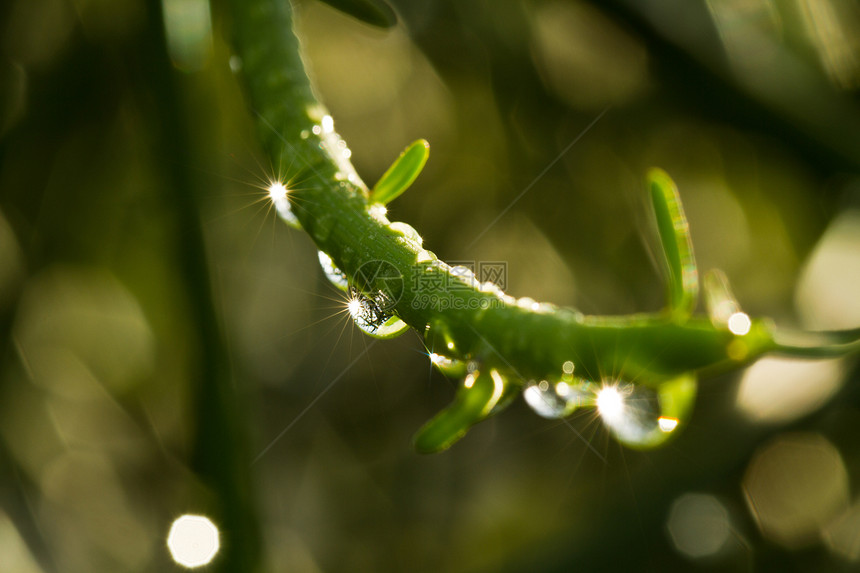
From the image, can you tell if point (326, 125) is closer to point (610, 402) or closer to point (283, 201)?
point (283, 201)

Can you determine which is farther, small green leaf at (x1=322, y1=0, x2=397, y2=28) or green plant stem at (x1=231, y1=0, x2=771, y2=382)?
small green leaf at (x1=322, y1=0, x2=397, y2=28)

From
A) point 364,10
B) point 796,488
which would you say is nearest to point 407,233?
point 364,10

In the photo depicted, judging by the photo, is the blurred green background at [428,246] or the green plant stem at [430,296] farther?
the blurred green background at [428,246]

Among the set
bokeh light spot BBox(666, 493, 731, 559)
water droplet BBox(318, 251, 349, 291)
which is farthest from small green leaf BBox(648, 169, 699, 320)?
bokeh light spot BBox(666, 493, 731, 559)

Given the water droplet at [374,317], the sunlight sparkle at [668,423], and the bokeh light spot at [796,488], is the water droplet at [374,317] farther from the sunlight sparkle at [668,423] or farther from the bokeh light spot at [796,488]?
the bokeh light spot at [796,488]

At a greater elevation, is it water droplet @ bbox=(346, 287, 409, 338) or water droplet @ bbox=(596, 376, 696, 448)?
water droplet @ bbox=(346, 287, 409, 338)

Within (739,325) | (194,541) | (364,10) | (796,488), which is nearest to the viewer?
(739,325)

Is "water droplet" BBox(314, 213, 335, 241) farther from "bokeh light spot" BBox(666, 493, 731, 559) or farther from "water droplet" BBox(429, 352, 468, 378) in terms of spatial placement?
"bokeh light spot" BBox(666, 493, 731, 559)

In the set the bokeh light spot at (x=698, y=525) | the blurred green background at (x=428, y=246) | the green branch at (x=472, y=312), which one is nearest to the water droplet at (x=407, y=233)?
the green branch at (x=472, y=312)
